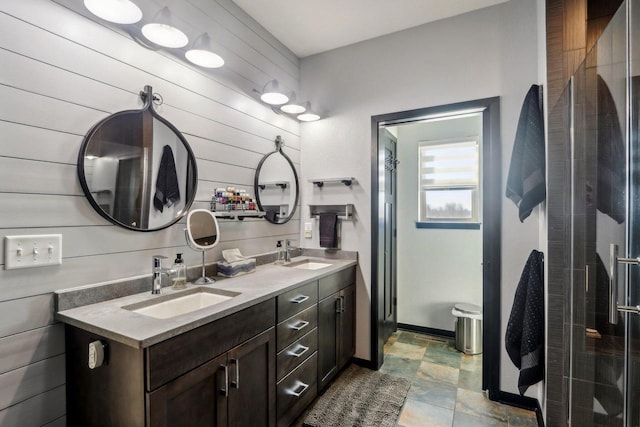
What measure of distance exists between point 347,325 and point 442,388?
0.82m

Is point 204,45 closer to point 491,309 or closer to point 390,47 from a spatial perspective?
point 390,47

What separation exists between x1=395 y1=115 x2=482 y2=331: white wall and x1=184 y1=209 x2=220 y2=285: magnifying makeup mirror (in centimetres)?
215

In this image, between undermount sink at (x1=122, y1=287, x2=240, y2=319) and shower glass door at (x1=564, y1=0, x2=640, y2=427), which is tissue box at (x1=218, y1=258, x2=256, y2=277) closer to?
undermount sink at (x1=122, y1=287, x2=240, y2=319)

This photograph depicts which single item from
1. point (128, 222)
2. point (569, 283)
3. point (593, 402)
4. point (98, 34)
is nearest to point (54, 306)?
point (128, 222)

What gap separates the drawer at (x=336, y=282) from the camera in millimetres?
2172

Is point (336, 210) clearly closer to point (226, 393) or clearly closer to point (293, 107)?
point (293, 107)

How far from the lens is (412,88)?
8.25 feet

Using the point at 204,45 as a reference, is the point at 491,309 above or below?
below

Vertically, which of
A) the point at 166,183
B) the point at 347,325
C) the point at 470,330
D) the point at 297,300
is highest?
the point at 166,183

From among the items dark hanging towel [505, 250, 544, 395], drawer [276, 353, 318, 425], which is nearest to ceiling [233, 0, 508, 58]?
dark hanging towel [505, 250, 544, 395]

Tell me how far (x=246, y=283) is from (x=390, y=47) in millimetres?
2208

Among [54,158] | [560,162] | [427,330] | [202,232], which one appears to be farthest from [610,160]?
[427,330]

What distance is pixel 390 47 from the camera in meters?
2.61

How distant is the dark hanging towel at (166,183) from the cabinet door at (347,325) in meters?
1.40
